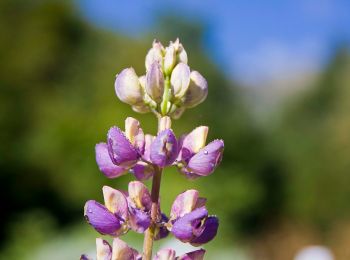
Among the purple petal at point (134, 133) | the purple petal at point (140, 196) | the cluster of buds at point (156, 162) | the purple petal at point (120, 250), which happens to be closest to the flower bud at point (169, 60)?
the cluster of buds at point (156, 162)

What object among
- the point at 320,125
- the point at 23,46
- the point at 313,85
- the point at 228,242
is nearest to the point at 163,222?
the point at 228,242

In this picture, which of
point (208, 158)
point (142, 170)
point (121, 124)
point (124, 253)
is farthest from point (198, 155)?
point (121, 124)

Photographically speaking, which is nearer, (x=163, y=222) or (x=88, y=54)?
(x=163, y=222)

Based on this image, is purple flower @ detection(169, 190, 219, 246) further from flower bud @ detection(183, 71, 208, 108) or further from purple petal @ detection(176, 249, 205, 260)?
flower bud @ detection(183, 71, 208, 108)

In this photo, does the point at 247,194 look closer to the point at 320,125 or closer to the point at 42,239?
the point at 42,239

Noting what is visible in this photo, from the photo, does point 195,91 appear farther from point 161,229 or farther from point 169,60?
point 161,229

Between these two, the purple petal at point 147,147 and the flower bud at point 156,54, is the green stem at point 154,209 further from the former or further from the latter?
the flower bud at point 156,54
